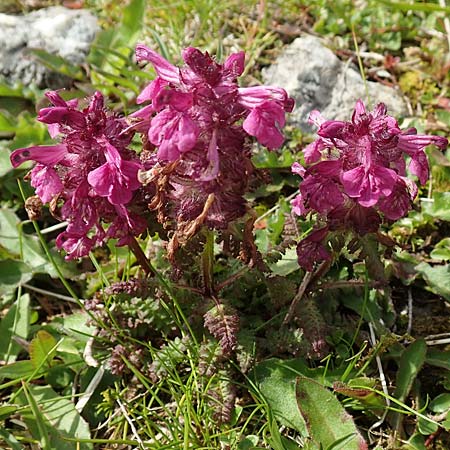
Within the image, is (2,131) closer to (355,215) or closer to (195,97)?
(195,97)

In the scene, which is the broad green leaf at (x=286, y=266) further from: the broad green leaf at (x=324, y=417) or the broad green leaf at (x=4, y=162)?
the broad green leaf at (x=4, y=162)

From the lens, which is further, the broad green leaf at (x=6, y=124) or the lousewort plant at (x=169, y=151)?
the broad green leaf at (x=6, y=124)

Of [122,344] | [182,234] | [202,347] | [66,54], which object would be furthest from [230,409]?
[66,54]

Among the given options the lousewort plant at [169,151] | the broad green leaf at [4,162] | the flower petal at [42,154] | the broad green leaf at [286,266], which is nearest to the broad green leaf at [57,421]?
the lousewort plant at [169,151]

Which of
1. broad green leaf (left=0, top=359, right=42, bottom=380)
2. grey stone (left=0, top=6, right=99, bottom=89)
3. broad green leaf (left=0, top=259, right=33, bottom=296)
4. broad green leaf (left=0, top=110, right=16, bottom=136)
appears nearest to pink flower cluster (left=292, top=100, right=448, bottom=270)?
broad green leaf (left=0, top=359, right=42, bottom=380)

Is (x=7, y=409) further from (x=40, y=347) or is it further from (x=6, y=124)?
(x=6, y=124)

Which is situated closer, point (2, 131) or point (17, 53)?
point (2, 131)
